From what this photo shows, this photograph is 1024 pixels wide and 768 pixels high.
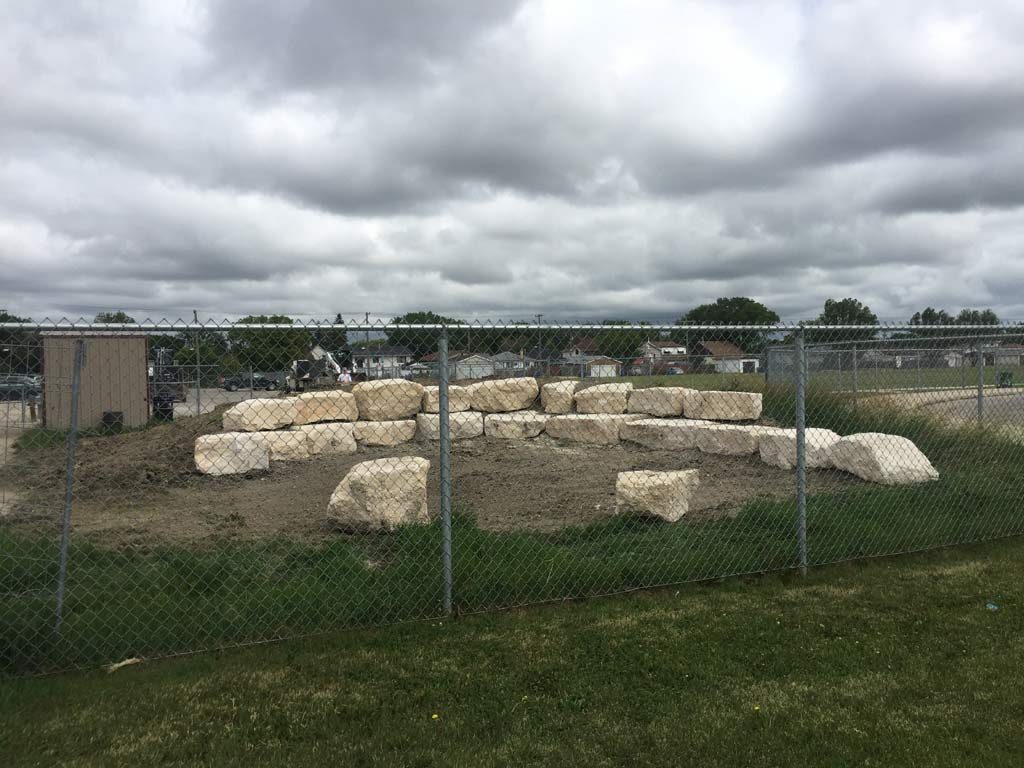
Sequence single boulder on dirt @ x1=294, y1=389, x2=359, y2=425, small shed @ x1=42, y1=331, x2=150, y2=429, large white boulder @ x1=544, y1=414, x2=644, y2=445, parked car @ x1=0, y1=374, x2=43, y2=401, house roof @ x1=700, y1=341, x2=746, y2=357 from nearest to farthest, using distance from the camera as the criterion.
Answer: parked car @ x1=0, y1=374, x2=43, y2=401 < house roof @ x1=700, y1=341, x2=746, y2=357 < small shed @ x1=42, y1=331, x2=150, y2=429 < large white boulder @ x1=544, y1=414, x2=644, y2=445 < single boulder on dirt @ x1=294, y1=389, x2=359, y2=425

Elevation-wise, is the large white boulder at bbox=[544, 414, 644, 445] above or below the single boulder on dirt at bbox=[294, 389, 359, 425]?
below

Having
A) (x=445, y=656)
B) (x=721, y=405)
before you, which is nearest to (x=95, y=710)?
(x=445, y=656)

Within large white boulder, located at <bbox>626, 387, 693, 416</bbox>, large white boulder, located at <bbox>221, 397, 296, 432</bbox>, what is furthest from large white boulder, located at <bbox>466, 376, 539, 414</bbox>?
large white boulder, located at <bbox>221, 397, 296, 432</bbox>

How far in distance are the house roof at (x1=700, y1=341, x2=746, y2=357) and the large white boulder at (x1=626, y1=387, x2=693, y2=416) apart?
18.0ft

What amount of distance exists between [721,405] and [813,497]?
405cm

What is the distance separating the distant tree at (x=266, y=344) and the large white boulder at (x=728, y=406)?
308 inches

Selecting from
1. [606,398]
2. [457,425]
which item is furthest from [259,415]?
[606,398]

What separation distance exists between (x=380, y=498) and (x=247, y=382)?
6.80 ft

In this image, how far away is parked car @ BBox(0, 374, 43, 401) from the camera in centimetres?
359

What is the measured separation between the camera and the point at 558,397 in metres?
12.2

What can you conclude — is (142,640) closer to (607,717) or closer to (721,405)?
(607,717)

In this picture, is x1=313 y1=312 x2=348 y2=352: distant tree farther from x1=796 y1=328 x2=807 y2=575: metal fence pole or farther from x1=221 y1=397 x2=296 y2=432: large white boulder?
x1=221 y1=397 x2=296 y2=432: large white boulder

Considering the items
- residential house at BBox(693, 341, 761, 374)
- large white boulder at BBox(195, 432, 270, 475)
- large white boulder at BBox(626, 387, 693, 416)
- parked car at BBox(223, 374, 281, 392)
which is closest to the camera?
parked car at BBox(223, 374, 281, 392)

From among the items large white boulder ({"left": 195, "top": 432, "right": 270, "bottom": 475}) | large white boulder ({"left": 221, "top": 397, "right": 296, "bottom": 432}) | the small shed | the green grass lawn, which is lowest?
the green grass lawn
